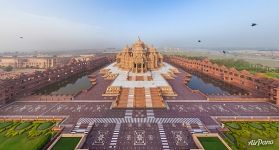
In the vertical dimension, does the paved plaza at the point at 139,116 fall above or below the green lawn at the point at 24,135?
→ above

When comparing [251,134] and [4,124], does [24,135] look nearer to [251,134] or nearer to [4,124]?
[4,124]

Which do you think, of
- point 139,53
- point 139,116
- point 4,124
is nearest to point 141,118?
point 139,116

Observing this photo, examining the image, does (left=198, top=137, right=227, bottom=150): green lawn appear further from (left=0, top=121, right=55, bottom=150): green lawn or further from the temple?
the temple

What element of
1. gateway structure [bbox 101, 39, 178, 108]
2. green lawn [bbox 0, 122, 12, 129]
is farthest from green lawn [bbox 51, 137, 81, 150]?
gateway structure [bbox 101, 39, 178, 108]

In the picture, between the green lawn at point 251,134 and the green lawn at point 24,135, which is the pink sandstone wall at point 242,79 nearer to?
the green lawn at point 251,134

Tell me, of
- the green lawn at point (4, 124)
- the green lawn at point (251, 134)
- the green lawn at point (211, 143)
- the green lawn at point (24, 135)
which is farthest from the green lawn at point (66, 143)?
the green lawn at point (251, 134)
